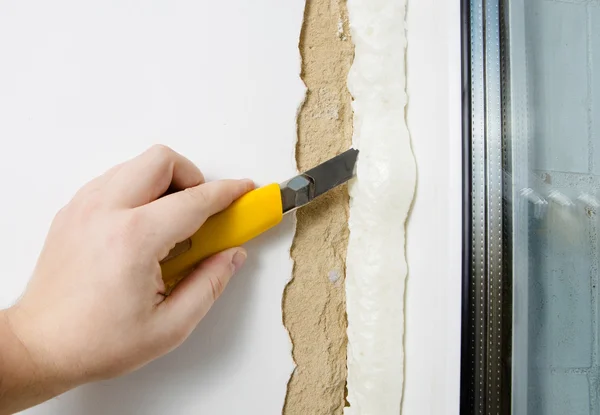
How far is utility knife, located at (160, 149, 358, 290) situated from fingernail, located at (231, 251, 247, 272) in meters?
0.02

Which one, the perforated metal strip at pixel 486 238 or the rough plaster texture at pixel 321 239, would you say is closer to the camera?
the perforated metal strip at pixel 486 238

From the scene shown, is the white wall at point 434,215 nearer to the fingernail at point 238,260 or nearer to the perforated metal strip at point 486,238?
the perforated metal strip at point 486,238

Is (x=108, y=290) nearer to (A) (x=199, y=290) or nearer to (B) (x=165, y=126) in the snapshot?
(A) (x=199, y=290)

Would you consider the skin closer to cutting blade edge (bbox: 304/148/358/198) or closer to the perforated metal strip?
cutting blade edge (bbox: 304/148/358/198)

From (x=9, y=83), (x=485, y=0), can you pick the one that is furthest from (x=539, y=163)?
(x=9, y=83)

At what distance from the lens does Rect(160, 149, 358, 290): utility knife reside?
0.73m

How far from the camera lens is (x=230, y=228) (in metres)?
0.74

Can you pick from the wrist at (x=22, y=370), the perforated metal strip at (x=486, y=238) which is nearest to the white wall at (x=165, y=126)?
the wrist at (x=22, y=370)

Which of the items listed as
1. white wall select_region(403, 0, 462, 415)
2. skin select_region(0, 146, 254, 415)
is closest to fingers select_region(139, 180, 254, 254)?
skin select_region(0, 146, 254, 415)

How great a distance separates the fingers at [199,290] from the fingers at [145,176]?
0.13 meters

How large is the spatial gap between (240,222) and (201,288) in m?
0.11

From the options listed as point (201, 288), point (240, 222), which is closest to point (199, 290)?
point (201, 288)

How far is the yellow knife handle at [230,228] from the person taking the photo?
2.39 feet

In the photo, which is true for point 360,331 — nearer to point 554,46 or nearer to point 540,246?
point 540,246
